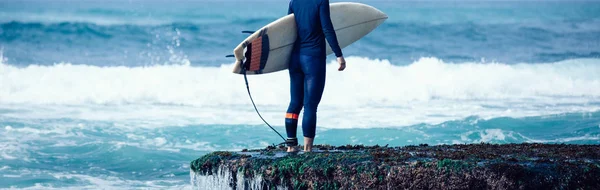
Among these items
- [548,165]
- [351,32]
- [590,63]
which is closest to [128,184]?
[351,32]

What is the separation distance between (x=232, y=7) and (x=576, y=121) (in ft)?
61.6

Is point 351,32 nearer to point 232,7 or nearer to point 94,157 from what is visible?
point 94,157

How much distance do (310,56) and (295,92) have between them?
1.17 ft

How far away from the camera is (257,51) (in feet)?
25.7

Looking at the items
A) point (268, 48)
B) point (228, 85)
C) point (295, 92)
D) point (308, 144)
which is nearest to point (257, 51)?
point (268, 48)

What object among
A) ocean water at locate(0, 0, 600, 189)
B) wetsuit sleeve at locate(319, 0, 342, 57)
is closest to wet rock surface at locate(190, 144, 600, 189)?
wetsuit sleeve at locate(319, 0, 342, 57)

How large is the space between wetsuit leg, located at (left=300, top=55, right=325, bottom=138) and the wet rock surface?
0.32 meters

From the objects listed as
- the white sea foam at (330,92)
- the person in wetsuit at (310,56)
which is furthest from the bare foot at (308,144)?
the white sea foam at (330,92)

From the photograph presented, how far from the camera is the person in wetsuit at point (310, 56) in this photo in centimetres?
737

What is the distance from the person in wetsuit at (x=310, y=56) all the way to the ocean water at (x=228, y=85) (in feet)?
15.5

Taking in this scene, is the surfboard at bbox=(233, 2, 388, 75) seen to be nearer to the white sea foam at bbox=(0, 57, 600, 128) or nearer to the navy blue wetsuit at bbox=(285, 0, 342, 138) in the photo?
the navy blue wetsuit at bbox=(285, 0, 342, 138)

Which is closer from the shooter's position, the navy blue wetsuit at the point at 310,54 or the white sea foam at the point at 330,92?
the navy blue wetsuit at the point at 310,54

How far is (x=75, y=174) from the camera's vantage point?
13070 millimetres

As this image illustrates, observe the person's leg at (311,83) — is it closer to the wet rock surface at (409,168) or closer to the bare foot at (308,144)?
the bare foot at (308,144)
